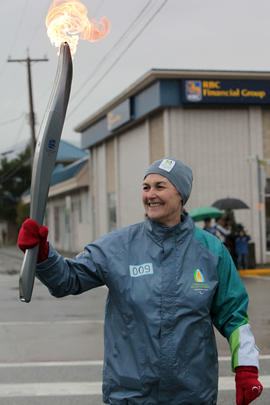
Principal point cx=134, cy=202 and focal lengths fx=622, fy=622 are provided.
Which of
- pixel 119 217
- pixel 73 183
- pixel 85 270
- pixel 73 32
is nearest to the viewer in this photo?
pixel 85 270

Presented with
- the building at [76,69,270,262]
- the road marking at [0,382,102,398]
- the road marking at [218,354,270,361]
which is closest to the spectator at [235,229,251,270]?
the building at [76,69,270,262]

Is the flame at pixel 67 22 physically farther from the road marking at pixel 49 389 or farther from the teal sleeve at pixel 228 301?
the road marking at pixel 49 389

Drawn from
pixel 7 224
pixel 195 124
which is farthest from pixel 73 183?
pixel 7 224

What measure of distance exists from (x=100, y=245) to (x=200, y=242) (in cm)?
50

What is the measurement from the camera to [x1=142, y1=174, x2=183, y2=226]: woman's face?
10.1 feet

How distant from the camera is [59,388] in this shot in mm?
6332

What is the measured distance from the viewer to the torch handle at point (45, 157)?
2806mm

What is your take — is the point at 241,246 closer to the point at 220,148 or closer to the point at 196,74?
the point at 220,148

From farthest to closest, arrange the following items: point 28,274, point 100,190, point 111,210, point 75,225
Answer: point 75,225 → point 100,190 → point 111,210 → point 28,274

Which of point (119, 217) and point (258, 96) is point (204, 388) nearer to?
point (258, 96)

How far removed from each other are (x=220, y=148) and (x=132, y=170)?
219 inches

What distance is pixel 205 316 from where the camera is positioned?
2.98m

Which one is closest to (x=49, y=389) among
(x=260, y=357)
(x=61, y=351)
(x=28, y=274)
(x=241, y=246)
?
(x=61, y=351)

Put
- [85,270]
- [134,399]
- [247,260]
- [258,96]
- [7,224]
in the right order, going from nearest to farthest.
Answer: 1. [134,399]
2. [85,270]
3. [247,260]
4. [258,96]
5. [7,224]
